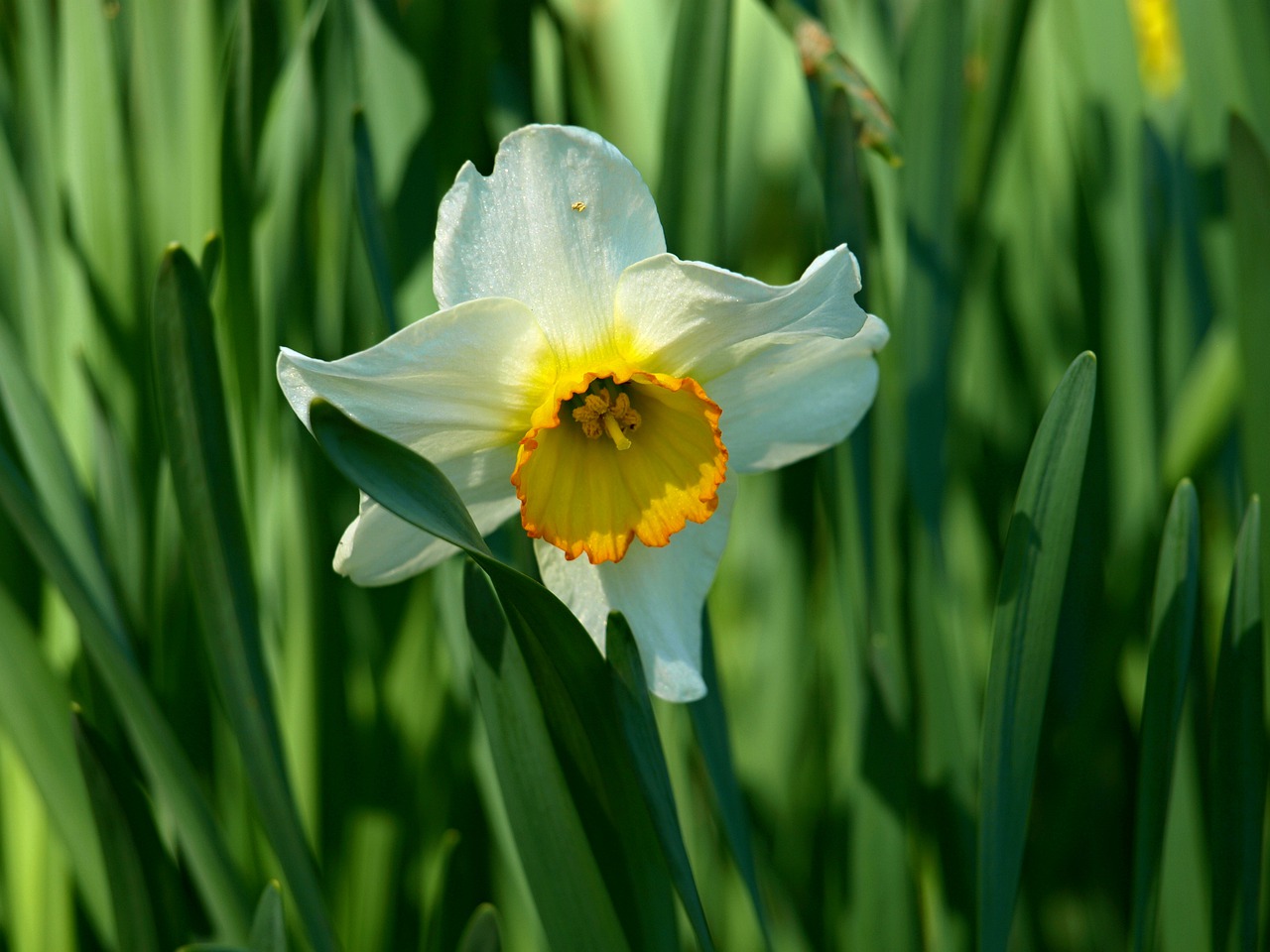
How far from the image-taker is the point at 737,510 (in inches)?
44.2

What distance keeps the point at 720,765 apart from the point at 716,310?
1.10 feet

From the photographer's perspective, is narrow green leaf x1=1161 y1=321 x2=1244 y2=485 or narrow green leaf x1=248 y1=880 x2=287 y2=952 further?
narrow green leaf x1=1161 y1=321 x2=1244 y2=485

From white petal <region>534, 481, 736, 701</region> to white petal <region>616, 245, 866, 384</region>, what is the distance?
11cm

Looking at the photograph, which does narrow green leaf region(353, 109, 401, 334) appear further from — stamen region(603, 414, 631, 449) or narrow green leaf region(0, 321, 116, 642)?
narrow green leaf region(0, 321, 116, 642)

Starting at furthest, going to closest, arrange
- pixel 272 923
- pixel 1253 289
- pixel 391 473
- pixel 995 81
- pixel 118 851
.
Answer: pixel 995 81 < pixel 1253 289 < pixel 118 851 < pixel 272 923 < pixel 391 473

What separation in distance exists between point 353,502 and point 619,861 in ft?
1.63

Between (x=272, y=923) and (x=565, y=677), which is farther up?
(x=565, y=677)

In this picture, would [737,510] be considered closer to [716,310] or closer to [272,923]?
[716,310]

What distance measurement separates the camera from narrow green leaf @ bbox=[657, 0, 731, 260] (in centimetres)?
77

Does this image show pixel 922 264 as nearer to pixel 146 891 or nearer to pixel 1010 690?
pixel 1010 690

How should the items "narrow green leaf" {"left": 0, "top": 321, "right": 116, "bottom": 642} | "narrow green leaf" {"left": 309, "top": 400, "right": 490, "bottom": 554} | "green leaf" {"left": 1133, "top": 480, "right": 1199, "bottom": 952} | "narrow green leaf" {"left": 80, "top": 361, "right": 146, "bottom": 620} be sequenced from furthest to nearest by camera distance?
1. "narrow green leaf" {"left": 80, "top": 361, "right": 146, "bottom": 620}
2. "narrow green leaf" {"left": 0, "top": 321, "right": 116, "bottom": 642}
3. "green leaf" {"left": 1133, "top": 480, "right": 1199, "bottom": 952}
4. "narrow green leaf" {"left": 309, "top": 400, "right": 490, "bottom": 554}

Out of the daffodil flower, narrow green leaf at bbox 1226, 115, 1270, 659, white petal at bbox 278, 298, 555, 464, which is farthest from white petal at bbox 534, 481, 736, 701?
narrow green leaf at bbox 1226, 115, 1270, 659

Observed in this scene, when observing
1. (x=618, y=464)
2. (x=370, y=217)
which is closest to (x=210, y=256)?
(x=370, y=217)

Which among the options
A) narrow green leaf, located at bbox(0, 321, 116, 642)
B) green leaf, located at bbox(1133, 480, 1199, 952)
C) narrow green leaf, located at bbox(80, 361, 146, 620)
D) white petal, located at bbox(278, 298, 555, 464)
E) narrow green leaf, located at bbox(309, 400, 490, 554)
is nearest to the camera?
narrow green leaf, located at bbox(309, 400, 490, 554)
